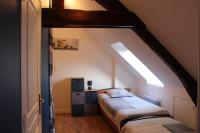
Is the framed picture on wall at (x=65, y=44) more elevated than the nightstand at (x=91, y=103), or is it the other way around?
the framed picture on wall at (x=65, y=44)

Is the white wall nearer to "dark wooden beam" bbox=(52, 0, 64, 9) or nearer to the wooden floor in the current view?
the wooden floor

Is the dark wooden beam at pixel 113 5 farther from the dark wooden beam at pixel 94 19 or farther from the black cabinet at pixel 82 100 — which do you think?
the black cabinet at pixel 82 100

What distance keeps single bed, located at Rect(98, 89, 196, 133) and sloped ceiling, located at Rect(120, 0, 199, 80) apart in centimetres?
81

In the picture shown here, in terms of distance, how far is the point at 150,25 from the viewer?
2912mm

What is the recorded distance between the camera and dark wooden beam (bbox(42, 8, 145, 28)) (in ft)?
9.67

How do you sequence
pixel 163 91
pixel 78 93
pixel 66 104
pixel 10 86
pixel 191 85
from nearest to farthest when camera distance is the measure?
1. pixel 10 86
2. pixel 191 85
3. pixel 163 91
4. pixel 78 93
5. pixel 66 104

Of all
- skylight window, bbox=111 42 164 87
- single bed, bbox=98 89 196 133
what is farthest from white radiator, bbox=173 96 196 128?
skylight window, bbox=111 42 164 87

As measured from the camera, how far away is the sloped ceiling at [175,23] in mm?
2070

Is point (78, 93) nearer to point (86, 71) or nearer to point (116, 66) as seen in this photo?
point (86, 71)

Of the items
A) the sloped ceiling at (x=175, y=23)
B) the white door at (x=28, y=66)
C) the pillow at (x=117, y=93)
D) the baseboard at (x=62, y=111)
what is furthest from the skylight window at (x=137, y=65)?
the white door at (x=28, y=66)

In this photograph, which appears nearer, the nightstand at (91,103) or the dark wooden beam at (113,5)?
the dark wooden beam at (113,5)

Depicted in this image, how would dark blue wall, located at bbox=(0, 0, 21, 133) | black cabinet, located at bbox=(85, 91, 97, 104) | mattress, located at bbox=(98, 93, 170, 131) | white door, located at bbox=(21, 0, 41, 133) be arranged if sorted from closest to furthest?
dark blue wall, located at bbox=(0, 0, 21, 133), white door, located at bbox=(21, 0, 41, 133), mattress, located at bbox=(98, 93, 170, 131), black cabinet, located at bbox=(85, 91, 97, 104)

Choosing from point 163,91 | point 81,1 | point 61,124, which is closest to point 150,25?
point 81,1

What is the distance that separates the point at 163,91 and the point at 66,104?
255cm
